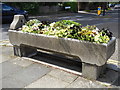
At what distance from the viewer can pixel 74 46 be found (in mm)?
3723

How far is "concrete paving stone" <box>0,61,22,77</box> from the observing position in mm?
4109

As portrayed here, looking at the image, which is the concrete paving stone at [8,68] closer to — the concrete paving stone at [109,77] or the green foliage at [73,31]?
the green foliage at [73,31]

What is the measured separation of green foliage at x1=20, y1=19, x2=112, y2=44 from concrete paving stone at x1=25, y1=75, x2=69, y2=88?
3.75ft

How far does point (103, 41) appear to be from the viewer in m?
3.39

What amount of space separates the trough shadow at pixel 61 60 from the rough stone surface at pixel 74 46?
2.12 feet

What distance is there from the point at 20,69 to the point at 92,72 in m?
2.03

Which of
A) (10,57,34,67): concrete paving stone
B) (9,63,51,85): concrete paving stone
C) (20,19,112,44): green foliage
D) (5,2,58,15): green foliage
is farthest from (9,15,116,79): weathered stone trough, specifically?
(5,2,58,15): green foliage

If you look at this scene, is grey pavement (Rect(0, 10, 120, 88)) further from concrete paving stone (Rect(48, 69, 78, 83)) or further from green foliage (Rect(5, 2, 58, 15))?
green foliage (Rect(5, 2, 58, 15))

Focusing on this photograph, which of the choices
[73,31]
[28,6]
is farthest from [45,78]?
[28,6]

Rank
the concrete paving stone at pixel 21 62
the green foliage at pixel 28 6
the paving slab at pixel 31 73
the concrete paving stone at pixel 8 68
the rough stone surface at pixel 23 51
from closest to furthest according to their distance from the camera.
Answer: the paving slab at pixel 31 73 < the concrete paving stone at pixel 8 68 < the concrete paving stone at pixel 21 62 < the rough stone surface at pixel 23 51 < the green foliage at pixel 28 6

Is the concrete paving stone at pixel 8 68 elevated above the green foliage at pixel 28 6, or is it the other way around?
the green foliage at pixel 28 6

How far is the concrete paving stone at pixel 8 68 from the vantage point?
4.11 m

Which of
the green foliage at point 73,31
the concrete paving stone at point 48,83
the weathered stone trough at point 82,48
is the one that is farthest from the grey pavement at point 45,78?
the green foliage at point 73,31

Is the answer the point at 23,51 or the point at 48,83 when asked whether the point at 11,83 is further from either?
the point at 23,51
